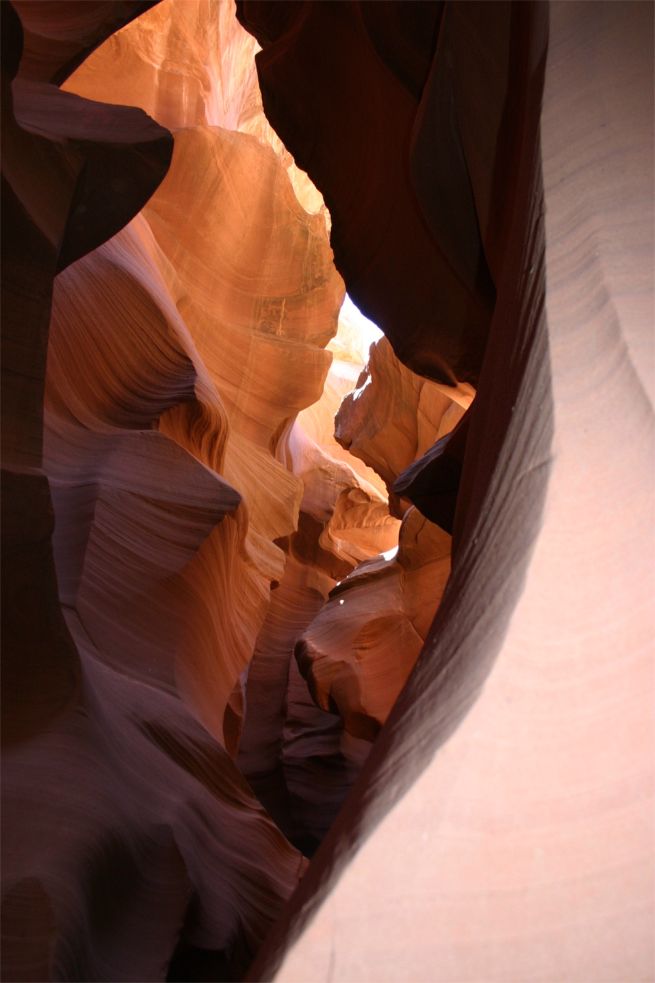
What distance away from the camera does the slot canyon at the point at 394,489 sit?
1313 millimetres

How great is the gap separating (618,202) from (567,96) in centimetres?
33

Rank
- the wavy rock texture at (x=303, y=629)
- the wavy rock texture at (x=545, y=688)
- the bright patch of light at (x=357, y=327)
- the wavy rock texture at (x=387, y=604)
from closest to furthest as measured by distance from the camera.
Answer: the wavy rock texture at (x=545, y=688), the wavy rock texture at (x=387, y=604), the wavy rock texture at (x=303, y=629), the bright patch of light at (x=357, y=327)

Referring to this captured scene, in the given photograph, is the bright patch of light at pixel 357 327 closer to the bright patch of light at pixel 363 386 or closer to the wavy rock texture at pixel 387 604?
the bright patch of light at pixel 363 386

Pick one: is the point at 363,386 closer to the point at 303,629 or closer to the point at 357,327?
the point at 303,629

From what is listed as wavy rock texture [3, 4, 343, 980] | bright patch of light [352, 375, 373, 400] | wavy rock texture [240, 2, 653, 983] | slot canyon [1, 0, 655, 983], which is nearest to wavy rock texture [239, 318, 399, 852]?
slot canyon [1, 0, 655, 983]

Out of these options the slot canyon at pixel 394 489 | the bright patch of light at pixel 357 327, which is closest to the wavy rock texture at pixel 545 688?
the slot canyon at pixel 394 489

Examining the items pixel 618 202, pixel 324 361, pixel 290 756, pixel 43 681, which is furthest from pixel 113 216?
pixel 290 756

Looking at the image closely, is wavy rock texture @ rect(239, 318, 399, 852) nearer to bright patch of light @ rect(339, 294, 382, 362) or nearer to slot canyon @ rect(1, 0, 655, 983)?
slot canyon @ rect(1, 0, 655, 983)

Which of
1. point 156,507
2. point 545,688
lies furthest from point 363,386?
point 545,688

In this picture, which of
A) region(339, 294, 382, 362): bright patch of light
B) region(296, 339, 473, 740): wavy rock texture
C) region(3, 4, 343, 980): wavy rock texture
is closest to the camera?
region(3, 4, 343, 980): wavy rock texture

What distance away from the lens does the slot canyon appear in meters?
1.31

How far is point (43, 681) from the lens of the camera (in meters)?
2.66

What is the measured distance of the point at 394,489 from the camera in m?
4.26

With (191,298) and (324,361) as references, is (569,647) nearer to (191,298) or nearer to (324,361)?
(191,298)
